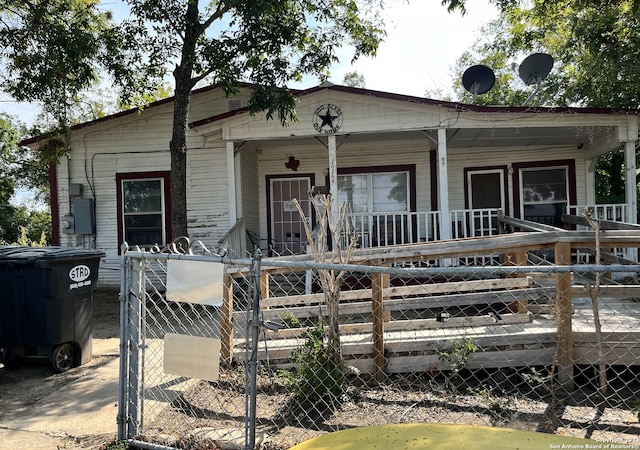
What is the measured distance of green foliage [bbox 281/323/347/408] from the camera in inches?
150

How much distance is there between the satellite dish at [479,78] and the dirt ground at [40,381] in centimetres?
899

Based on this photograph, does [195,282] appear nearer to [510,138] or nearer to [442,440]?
[442,440]

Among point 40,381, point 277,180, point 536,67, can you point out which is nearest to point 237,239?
point 277,180

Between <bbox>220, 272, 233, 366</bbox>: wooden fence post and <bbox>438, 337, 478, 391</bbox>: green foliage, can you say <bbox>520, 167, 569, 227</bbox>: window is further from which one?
<bbox>220, 272, 233, 366</bbox>: wooden fence post

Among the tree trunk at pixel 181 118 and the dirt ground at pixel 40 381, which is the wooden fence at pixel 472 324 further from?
the tree trunk at pixel 181 118

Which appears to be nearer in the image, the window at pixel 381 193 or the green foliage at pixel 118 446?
the green foliage at pixel 118 446

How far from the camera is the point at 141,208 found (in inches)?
411

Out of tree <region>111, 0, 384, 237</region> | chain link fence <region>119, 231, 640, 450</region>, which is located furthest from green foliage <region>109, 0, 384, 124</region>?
chain link fence <region>119, 231, 640, 450</region>

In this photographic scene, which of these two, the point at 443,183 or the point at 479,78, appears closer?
the point at 443,183

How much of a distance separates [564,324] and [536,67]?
8054mm

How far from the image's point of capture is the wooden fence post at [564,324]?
13.2 feet

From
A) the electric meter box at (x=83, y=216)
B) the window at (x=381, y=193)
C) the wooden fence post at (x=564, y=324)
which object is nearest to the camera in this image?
the wooden fence post at (x=564, y=324)

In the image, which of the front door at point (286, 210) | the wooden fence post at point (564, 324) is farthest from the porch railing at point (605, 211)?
the front door at point (286, 210)

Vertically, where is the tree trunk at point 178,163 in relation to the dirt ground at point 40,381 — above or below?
above
